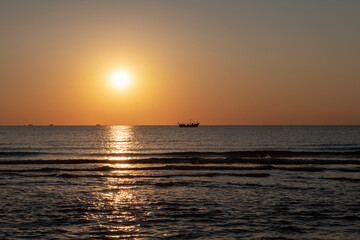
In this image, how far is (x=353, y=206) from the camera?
2450 cm

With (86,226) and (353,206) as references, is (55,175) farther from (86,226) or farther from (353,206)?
(353,206)

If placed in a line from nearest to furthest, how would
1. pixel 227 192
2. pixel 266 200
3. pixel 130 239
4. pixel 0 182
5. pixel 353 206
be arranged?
1. pixel 130 239
2. pixel 353 206
3. pixel 266 200
4. pixel 227 192
5. pixel 0 182

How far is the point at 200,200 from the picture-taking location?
26859mm

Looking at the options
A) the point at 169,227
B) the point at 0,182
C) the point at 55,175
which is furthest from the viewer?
the point at 55,175

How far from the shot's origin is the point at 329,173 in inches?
1694

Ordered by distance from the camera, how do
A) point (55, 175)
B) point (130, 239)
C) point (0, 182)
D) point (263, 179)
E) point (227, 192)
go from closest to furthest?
point (130, 239) → point (227, 192) → point (0, 182) → point (263, 179) → point (55, 175)

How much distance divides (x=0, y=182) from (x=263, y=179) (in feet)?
78.6

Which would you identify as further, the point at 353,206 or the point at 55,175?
the point at 55,175

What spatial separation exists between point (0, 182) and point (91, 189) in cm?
959

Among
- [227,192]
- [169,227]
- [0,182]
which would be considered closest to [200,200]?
[227,192]

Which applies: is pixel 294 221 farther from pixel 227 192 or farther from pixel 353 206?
pixel 227 192

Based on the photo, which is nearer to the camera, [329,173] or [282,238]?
[282,238]

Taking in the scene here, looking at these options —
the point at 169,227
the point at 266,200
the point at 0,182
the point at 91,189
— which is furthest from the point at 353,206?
the point at 0,182

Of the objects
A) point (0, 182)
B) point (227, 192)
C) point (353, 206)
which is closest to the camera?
point (353, 206)
